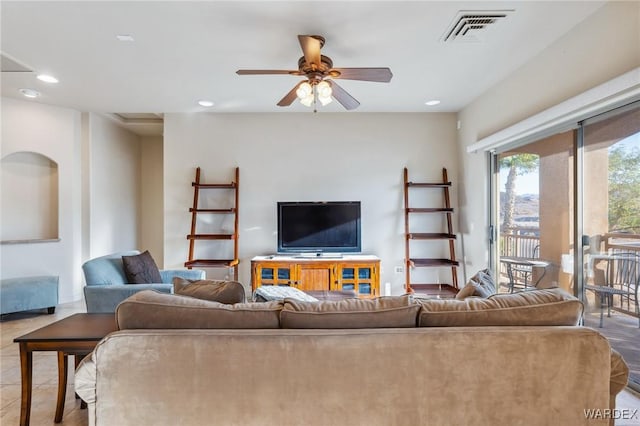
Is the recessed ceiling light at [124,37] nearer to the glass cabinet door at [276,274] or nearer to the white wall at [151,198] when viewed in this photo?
the glass cabinet door at [276,274]

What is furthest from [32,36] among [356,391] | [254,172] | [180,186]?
[356,391]

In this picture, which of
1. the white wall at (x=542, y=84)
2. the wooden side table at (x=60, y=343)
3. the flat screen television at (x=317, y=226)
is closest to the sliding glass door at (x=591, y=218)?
the white wall at (x=542, y=84)

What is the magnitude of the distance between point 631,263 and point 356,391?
2.18 metres

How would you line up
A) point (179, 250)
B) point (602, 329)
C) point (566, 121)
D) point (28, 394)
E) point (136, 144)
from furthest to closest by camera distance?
point (136, 144) → point (179, 250) → point (566, 121) → point (602, 329) → point (28, 394)

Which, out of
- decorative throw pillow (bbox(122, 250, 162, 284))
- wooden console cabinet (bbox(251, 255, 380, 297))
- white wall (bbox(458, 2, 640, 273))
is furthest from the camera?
wooden console cabinet (bbox(251, 255, 380, 297))

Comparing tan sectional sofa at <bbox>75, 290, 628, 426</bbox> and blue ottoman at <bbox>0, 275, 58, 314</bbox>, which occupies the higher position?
tan sectional sofa at <bbox>75, 290, 628, 426</bbox>

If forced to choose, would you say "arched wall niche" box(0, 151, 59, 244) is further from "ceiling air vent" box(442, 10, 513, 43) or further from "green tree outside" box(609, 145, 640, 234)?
"green tree outside" box(609, 145, 640, 234)

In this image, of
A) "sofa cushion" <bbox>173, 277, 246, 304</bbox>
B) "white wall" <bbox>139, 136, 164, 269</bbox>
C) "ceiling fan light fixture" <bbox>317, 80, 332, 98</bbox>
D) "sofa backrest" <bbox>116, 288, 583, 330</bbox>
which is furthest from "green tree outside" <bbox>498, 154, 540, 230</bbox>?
"white wall" <bbox>139, 136, 164, 269</bbox>

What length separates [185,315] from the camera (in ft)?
4.42

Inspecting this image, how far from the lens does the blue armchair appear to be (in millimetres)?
2594

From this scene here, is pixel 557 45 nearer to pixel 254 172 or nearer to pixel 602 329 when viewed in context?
pixel 602 329

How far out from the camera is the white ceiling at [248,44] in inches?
86.6

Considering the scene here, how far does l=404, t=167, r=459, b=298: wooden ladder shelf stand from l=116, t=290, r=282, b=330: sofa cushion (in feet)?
10.5

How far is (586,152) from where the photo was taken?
2.49 metres
